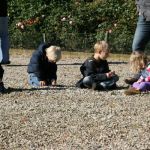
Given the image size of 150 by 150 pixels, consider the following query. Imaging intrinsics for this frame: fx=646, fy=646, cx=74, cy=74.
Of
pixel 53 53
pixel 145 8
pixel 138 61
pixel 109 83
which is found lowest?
pixel 109 83

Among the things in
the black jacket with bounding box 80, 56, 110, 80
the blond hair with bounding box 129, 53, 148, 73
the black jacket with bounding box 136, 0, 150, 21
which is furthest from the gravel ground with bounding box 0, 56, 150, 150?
the black jacket with bounding box 136, 0, 150, 21

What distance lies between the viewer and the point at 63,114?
276 inches

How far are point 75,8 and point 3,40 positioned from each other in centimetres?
707

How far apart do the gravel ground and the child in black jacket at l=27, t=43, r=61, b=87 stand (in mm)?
241

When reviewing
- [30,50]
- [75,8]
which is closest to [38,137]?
[30,50]

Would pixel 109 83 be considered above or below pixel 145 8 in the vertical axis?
below

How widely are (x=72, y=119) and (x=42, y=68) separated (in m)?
2.46

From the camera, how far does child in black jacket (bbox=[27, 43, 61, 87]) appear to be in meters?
9.03

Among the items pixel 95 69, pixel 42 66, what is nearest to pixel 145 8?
pixel 95 69

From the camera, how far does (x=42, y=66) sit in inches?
359

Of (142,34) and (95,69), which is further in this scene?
(142,34)

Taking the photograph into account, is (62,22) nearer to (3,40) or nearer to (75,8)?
(75,8)

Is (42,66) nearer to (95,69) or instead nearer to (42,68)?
(42,68)

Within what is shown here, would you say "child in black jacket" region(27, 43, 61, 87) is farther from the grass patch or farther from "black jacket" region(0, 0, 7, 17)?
the grass patch
